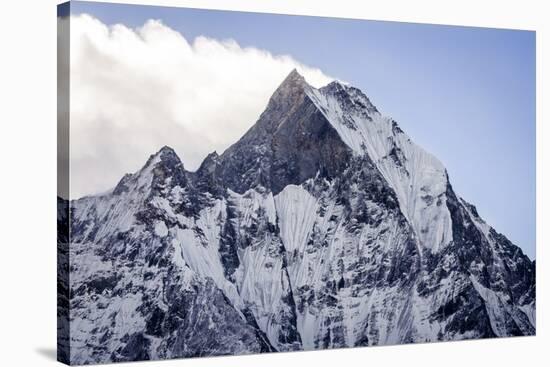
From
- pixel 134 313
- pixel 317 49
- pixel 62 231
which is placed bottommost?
pixel 134 313

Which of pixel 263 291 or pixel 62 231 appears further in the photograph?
pixel 263 291

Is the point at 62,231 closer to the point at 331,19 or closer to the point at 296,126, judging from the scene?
the point at 296,126

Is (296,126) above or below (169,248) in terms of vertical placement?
above

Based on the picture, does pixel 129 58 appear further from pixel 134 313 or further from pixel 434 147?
pixel 434 147

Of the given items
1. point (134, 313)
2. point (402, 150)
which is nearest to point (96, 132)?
point (134, 313)

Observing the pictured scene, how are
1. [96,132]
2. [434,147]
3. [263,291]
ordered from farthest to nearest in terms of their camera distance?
Result: [434,147]
[263,291]
[96,132]

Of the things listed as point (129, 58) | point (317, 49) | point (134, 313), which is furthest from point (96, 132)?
point (317, 49)

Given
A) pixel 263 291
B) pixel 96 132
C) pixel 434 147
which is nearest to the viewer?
pixel 96 132
